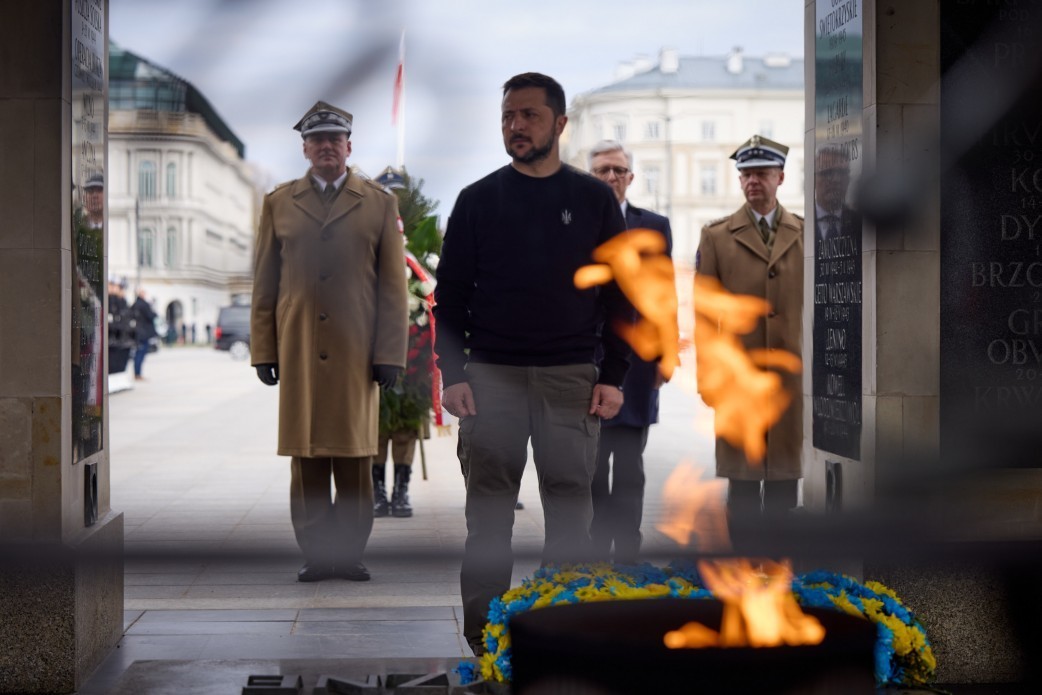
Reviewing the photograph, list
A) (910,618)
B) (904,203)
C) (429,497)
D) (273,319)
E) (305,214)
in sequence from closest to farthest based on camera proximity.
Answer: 1. (904,203)
2. (910,618)
3. (305,214)
4. (273,319)
5. (429,497)

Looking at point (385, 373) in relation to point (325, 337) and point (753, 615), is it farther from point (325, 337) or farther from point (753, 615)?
point (753, 615)

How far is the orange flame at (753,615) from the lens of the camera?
6.42ft

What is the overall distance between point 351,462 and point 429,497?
8.69 ft

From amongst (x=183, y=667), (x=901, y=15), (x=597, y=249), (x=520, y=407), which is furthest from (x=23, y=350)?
(x=901, y=15)

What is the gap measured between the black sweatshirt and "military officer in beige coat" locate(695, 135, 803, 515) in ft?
5.02

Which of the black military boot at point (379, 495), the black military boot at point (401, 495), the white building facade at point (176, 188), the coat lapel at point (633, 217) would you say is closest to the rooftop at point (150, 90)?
the white building facade at point (176, 188)

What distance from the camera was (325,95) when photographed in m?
0.95

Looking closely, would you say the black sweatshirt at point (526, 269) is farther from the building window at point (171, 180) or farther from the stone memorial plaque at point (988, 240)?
the building window at point (171, 180)

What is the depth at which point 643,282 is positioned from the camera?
3.70 metres

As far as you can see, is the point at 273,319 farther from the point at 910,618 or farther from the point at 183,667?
the point at 910,618

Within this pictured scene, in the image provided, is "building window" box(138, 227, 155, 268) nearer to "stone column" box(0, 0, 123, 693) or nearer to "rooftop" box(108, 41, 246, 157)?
"rooftop" box(108, 41, 246, 157)

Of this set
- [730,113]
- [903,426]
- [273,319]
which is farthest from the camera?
[273,319]

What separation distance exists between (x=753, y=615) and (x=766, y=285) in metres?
2.95

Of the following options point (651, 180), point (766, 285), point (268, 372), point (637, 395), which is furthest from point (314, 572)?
point (651, 180)
